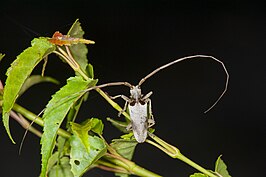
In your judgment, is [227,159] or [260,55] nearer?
[227,159]

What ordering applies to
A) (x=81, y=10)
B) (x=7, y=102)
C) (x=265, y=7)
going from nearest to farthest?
1. (x=7, y=102)
2. (x=81, y=10)
3. (x=265, y=7)

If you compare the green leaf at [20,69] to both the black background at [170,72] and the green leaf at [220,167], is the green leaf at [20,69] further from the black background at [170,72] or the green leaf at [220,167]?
the black background at [170,72]

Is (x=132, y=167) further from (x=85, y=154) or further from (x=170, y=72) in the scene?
(x=170, y=72)

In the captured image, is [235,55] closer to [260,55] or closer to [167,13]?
[260,55]

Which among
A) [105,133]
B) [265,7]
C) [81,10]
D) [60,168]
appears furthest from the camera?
[265,7]

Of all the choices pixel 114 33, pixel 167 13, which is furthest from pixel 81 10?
pixel 167 13

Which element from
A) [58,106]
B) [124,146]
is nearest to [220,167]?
[124,146]
